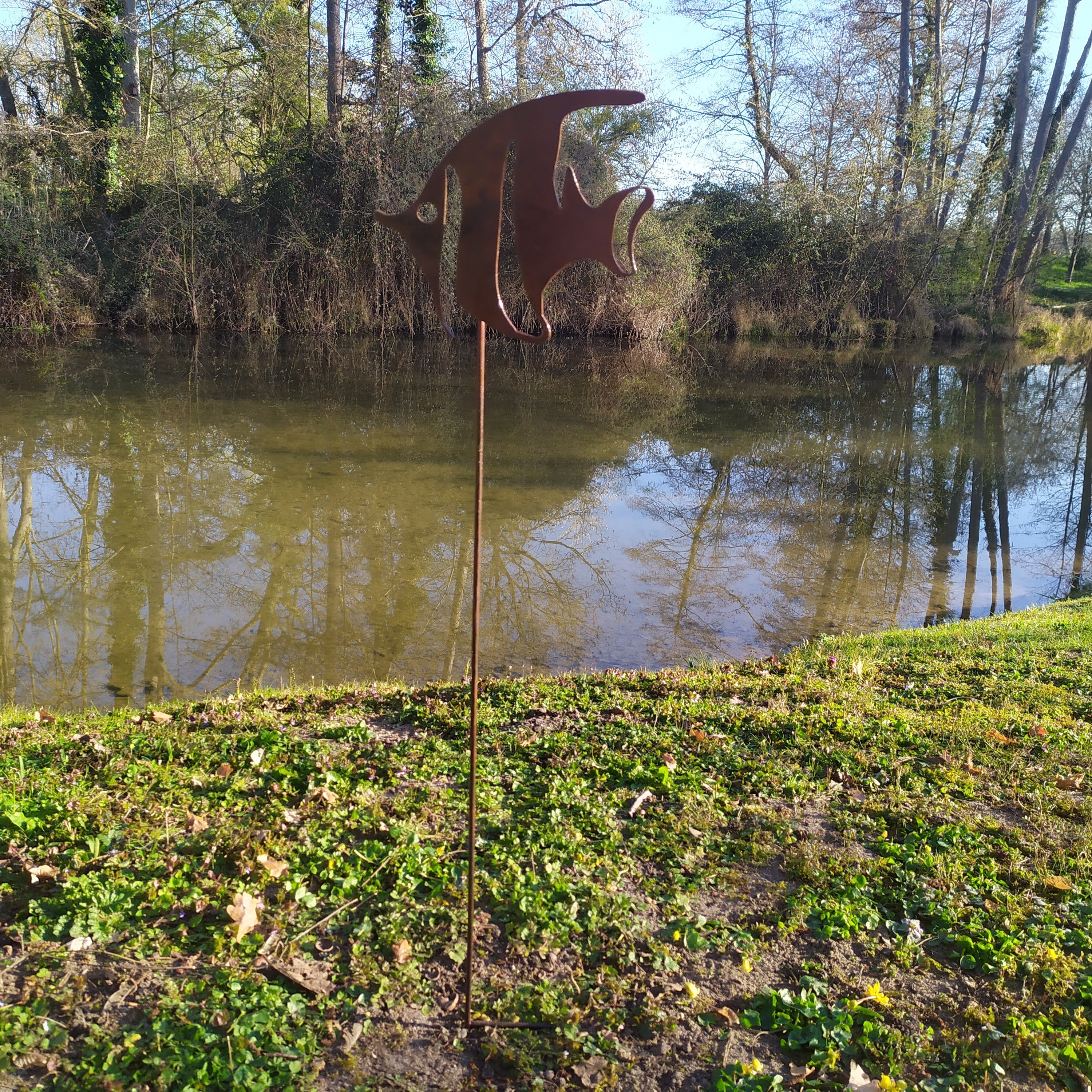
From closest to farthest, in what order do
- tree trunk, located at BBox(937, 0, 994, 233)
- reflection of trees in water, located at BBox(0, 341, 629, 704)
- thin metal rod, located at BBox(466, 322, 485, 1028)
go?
1. thin metal rod, located at BBox(466, 322, 485, 1028)
2. reflection of trees in water, located at BBox(0, 341, 629, 704)
3. tree trunk, located at BBox(937, 0, 994, 233)

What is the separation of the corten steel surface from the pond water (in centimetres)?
321

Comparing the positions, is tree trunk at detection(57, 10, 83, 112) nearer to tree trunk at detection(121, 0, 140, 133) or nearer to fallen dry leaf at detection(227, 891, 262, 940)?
tree trunk at detection(121, 0, 140, 133)

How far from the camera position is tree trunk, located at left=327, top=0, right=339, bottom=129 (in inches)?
787

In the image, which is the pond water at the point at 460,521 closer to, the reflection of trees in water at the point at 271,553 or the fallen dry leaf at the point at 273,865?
the reflection of trees in water at the point at 271,553

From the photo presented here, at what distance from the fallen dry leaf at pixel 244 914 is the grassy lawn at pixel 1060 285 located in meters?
36.4

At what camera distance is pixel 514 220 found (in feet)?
7.47

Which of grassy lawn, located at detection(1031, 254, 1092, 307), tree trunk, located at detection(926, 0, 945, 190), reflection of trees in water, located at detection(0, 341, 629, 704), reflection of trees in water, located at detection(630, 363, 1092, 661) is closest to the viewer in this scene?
reflection of trees in water, located at detection(0, 341, 629, 704)

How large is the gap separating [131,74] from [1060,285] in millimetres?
42340

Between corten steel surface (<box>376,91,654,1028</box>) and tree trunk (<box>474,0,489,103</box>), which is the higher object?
tree trunk (<box>474,0,489,103</box>)

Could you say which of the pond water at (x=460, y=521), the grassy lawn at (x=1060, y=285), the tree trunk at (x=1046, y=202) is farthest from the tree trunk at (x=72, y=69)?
the grassy lawn at (x=1060, y=285)

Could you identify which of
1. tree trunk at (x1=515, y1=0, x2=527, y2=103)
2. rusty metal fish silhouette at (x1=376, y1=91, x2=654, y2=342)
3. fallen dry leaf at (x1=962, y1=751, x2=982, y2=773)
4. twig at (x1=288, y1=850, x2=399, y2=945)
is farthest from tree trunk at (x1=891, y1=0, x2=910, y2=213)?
twig at (x1=288, y1=850, x2=399, y2=945)

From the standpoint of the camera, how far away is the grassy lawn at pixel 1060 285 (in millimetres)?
38094

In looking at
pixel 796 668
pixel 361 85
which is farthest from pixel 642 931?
pixel 361 85

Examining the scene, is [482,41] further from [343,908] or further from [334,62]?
[343,908]
